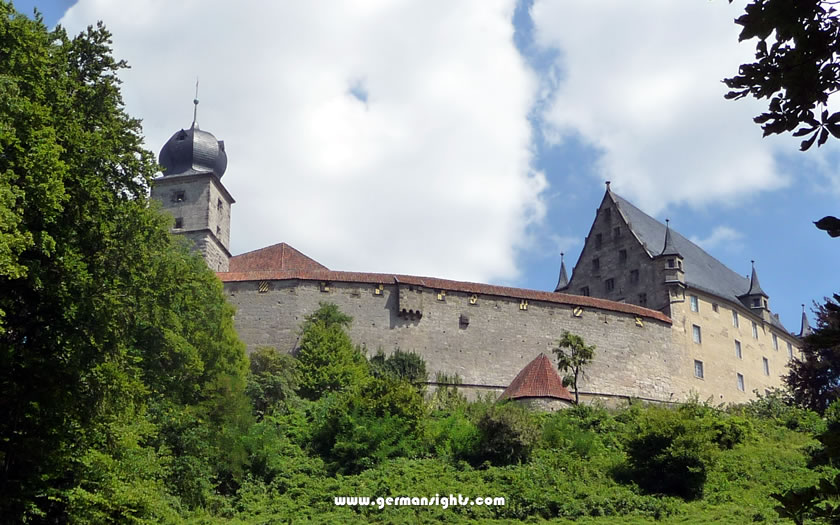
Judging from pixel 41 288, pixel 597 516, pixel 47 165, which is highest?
pixel 47 165

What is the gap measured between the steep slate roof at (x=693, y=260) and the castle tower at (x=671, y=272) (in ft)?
2.29

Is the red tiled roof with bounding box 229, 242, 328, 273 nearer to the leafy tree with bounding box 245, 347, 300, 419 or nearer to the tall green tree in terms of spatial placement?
the leafy tree with bounding box 245, 347, 300, 419

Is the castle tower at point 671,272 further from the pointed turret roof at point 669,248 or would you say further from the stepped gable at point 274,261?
the stepped gable at point 274,261

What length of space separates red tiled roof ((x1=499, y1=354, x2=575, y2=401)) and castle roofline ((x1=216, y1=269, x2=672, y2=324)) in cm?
623

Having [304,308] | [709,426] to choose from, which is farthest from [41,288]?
[304,308]

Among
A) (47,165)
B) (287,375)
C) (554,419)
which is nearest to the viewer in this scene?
(47,165)

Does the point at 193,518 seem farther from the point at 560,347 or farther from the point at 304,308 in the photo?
the point at 560,347

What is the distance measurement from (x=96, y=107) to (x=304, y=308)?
26.0 m

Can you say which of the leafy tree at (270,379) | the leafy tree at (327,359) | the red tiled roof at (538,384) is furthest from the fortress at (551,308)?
the red tiled roof at (538,384)

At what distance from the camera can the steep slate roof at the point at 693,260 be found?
5597cm

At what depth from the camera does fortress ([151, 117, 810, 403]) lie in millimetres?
45344

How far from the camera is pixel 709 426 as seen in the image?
31750 millimetres

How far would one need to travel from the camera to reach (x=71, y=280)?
17031 mm

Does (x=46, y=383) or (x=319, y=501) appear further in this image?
(x=319, y=501)
